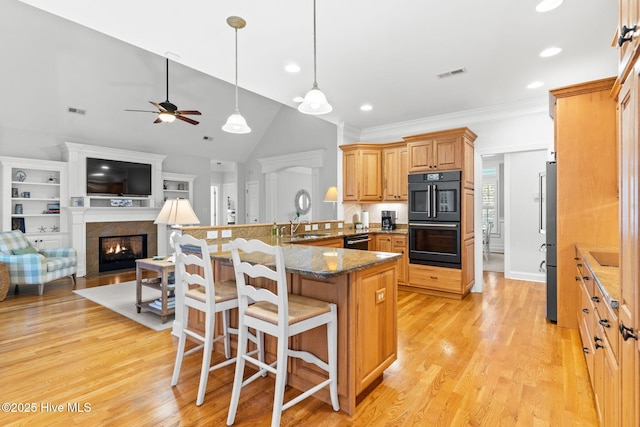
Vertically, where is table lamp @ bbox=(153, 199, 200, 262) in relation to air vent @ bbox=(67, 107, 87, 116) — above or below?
below

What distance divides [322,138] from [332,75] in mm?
3539

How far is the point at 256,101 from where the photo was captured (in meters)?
7.43

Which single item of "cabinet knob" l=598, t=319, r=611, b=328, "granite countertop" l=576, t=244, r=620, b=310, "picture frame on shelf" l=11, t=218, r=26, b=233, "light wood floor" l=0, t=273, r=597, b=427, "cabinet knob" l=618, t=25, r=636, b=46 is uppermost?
"cabinet knob" l=618, t=25, r=636, b=46

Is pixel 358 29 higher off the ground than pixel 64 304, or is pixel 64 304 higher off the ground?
pixel 358 29

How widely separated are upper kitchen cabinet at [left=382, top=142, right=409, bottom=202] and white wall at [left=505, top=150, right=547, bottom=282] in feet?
6.20

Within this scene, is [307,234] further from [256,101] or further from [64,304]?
[256,101]

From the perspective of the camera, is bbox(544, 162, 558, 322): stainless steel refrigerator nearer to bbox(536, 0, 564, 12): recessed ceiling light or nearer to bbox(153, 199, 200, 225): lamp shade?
bbox(536, 0, 564, 12): recessed ceiling light

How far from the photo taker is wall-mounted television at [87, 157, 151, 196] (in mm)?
6371

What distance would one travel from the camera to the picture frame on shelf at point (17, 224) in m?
5.73

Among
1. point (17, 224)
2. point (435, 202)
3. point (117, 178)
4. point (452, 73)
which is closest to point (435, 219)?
point (435, 202)

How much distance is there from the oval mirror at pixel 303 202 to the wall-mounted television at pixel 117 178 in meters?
3.85

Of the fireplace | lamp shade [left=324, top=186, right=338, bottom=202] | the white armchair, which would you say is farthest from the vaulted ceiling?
the fireplace

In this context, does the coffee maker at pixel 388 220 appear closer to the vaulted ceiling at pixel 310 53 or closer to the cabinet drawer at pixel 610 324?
the vaulted ceiling at pixel 310 53

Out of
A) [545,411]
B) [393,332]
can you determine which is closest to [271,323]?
[393,332]
